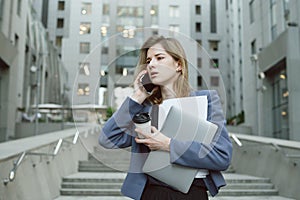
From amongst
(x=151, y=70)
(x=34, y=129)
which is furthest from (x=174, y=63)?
(x=34, y=129)

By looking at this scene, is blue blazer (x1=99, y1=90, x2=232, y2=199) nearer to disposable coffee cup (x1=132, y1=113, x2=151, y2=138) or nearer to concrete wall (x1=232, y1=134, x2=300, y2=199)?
disposable coffee cup (x1=132, y1=113, x2=151, y2=138)

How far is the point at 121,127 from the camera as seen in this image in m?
1.20

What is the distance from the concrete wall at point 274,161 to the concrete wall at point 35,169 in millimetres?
3205

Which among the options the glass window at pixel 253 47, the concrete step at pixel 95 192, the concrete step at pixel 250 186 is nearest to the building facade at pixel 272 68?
the glass window at pixel 253 47

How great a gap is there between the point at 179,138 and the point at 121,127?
7.0 inches

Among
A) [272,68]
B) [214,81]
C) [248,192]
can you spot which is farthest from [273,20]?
[214,81]

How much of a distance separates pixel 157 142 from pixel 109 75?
30 cm

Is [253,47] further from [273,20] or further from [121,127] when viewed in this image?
[121,127]

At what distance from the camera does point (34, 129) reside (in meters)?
17.1

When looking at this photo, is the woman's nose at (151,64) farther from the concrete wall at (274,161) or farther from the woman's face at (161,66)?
the concrete wall at (274,161)

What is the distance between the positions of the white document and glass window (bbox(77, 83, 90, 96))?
26cm

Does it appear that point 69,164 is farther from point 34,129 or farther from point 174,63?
point 34,129

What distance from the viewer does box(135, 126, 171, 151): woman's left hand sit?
3.59 ft

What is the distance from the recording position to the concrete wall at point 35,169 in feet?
12.9
